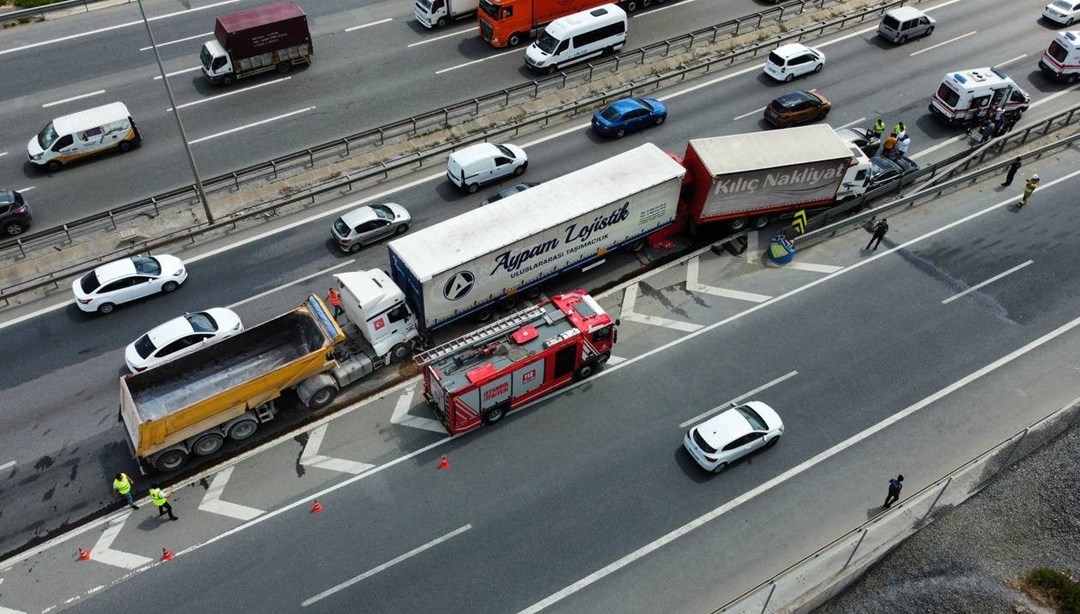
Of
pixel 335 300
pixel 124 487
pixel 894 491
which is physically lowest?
pixel 894 491

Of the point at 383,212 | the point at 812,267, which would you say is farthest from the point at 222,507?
the point at 812,267

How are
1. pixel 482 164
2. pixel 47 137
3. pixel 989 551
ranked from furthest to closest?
pixel 47 137 < pixel 482 164 < pixel 989 551

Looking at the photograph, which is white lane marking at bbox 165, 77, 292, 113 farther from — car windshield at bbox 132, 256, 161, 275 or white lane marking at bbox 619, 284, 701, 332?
white lane marking at bbox 619, 284, 701, 332

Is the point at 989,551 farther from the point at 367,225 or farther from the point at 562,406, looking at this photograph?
the point at 367,225

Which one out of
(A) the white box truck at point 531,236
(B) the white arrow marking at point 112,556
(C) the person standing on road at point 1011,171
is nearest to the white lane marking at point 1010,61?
(C) the person standing on road at point 1011,171

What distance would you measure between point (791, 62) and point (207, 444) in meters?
37.5

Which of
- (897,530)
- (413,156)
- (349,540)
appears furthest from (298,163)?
(897,530)

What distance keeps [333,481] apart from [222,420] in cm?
437

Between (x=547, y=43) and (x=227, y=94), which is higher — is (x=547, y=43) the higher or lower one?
the higher one

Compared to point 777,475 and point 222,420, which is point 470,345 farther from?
point 777,475

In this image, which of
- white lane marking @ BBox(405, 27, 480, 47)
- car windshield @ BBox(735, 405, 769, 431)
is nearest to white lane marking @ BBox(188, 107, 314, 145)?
white lane marking @ BBox(405, 27, 480, 47)

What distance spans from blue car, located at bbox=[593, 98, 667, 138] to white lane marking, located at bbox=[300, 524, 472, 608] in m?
24.2

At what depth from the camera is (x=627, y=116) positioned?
42219mm

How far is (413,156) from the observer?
40875 millimetres
